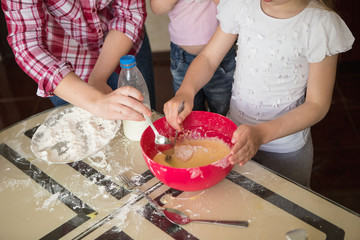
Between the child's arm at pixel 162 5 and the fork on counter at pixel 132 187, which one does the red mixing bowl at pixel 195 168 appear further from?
the child's arm at pixel 162 5

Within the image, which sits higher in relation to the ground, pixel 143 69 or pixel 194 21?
pixel 194 21

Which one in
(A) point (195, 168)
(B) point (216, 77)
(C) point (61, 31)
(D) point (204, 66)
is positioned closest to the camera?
(A) point (195, 168)

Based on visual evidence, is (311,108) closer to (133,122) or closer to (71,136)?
(133,122)

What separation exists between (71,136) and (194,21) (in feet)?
2.32

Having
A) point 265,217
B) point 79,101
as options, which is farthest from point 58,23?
point 265,217

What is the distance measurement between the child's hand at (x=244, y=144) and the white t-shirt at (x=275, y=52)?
283mm

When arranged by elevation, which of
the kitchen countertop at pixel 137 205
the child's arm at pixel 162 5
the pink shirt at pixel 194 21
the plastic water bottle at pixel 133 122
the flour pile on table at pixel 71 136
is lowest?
the kitchen countertop at pixel 137 205

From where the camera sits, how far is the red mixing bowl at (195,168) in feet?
3.18

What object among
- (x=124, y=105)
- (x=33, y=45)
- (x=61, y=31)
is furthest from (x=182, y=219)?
(x=61, y=31)

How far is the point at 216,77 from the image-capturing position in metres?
1.71

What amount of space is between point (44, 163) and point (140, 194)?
14.2 inches

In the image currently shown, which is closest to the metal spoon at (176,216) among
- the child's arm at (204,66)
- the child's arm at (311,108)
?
the child's arm at (311,108)

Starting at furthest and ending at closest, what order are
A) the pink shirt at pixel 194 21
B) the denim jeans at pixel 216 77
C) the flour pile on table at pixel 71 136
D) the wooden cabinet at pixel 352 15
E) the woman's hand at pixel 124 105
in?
the wooden cabinet at pixel 352 15, the denim jeans at pixel 216 77, the pink shirt at pixel 194 21, the flour pile on table at pixel 71 136, the woman's hand at pixel 124 105

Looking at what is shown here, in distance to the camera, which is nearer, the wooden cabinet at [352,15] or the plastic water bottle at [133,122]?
the plastic water bottle at [133,122]
